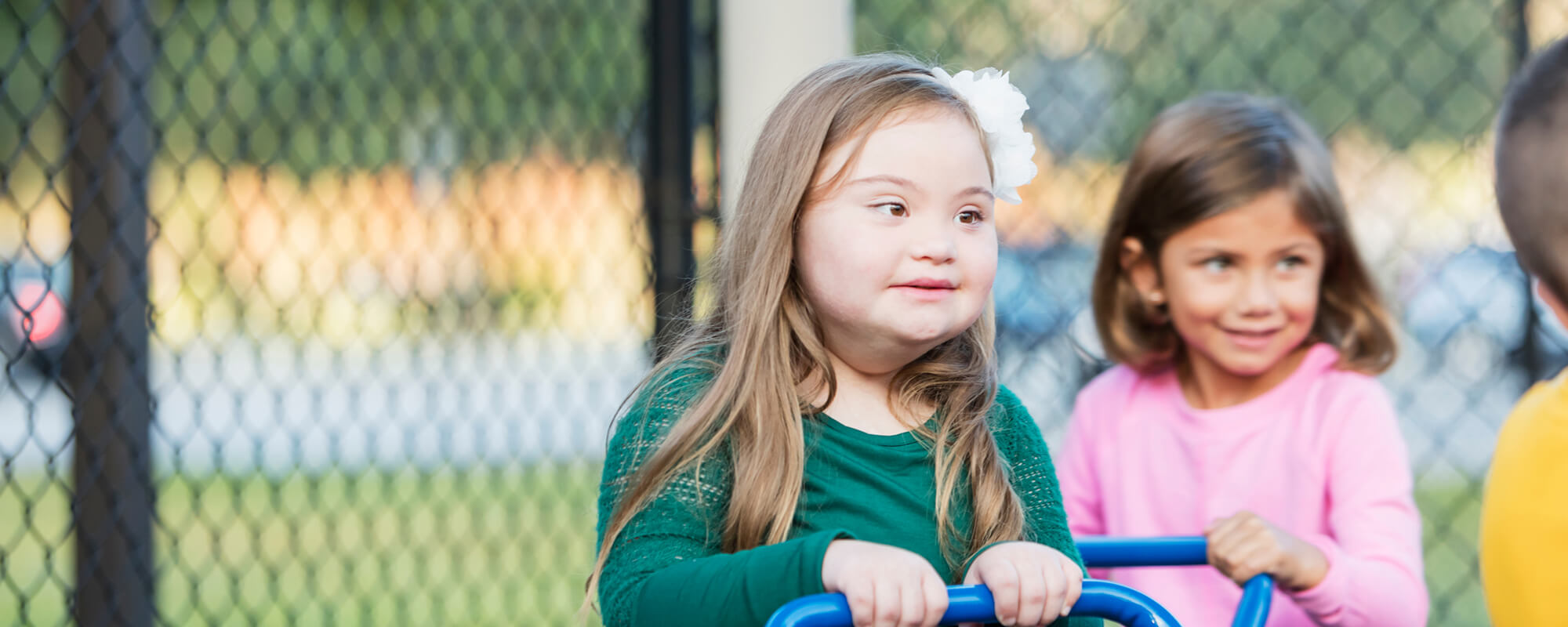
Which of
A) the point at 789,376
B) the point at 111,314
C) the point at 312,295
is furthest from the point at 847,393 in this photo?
the point at 312,295

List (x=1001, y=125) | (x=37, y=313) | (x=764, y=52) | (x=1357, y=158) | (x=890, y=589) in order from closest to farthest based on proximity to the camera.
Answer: (x=890, y=589) < (x=1001, y=125) < (x=764, y=52) < (x=37, y=313) < (x=1357, y=158)

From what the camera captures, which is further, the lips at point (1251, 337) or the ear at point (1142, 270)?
the ear at point (1142, 270)

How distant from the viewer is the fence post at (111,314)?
231cm

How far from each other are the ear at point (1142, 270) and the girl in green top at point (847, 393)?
31.3 inches

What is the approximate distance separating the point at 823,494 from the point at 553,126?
3.85 m

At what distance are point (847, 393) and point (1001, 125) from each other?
1.04 feet

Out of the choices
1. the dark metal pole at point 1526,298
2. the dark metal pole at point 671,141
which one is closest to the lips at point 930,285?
the dark metal pole at point 671,141

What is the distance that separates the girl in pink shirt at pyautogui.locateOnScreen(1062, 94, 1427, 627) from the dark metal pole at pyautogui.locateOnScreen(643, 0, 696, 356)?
726mm

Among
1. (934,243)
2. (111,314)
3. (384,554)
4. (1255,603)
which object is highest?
(934,243)

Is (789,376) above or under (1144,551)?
above

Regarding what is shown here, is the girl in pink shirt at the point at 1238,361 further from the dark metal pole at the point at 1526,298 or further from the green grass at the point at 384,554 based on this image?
the green grass at the point at 384,554

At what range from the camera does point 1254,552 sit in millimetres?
1487

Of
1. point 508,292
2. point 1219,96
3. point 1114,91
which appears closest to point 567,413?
point 508,292

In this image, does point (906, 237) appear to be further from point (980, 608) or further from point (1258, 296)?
point (1258, 296)
